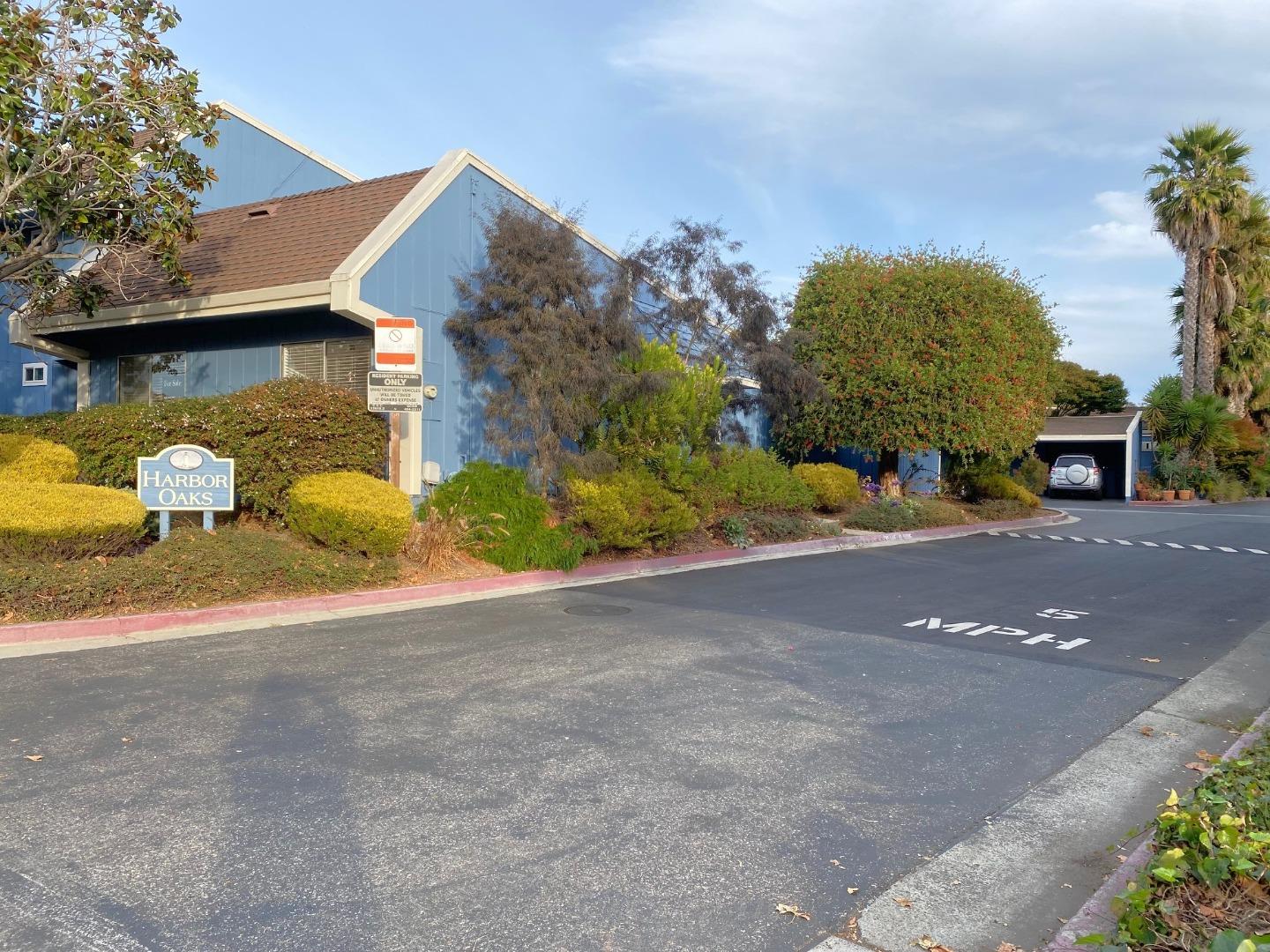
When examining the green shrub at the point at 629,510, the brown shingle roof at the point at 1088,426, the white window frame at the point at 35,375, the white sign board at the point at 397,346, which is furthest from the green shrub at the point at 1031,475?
the white window frame at the point at 35,375

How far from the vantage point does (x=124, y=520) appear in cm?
1012

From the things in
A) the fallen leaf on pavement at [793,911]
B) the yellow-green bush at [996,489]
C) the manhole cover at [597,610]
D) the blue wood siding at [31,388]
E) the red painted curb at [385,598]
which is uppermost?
the blue wood siding at [31,388]

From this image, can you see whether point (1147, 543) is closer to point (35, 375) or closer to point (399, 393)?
point (399, 393)

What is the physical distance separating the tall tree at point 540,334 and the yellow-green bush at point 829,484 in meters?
7.98

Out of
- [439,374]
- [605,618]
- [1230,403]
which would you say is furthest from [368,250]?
[1230,403]

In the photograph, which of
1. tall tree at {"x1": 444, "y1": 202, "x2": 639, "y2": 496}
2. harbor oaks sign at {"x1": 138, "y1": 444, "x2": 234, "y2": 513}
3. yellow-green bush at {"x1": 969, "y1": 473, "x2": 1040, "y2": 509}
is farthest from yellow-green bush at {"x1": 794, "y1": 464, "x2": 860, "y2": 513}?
harbor oaks sign at {"x1": 138, "y1": 444, "x2": 234, "y2": 513}

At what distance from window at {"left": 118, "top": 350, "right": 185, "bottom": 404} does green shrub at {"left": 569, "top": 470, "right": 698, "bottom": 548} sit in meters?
7.22

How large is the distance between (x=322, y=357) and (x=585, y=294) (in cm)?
419

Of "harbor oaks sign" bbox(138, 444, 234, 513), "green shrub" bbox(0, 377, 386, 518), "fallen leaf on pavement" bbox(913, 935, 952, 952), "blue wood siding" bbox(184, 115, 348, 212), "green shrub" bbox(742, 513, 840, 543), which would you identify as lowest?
"fallen leaf on pavement" bbox(913, 935, 952, 952)

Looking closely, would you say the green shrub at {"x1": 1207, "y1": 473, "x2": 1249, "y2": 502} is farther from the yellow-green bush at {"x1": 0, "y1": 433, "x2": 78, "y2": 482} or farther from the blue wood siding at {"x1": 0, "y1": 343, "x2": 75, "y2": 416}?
the yellow-green bush at {"x1": 0, "y1": 433, "x2": 78, "y2": 482}

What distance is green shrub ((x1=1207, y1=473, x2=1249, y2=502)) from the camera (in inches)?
1490

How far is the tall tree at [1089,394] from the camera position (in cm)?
5619

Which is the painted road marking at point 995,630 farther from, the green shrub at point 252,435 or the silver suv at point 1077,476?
the silver suv at point 1077,476

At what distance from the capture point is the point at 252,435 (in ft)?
40.3
